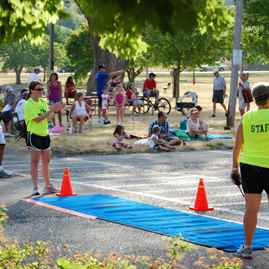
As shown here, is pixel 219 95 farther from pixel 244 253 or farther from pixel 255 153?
pixel 255 153

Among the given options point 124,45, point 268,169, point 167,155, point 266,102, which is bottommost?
point 167,155

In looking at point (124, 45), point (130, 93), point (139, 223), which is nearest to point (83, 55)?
point (130, 93)

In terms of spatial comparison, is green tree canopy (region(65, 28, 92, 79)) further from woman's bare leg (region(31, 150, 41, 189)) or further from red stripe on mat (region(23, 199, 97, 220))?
red stripe on mat (region(23, 199, 97, 220))

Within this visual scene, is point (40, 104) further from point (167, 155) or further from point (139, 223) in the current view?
point (167, 155)

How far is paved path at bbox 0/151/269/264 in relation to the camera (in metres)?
10.0

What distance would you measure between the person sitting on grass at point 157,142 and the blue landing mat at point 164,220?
6.90 metres

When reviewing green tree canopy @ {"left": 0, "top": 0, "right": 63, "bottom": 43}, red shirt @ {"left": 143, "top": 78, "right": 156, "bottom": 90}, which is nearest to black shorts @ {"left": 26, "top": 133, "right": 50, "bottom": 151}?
green tree canopy @ {"left": 0, "top": 0, "right": 63, "bottom": 43}

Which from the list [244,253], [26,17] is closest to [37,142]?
[244,253]

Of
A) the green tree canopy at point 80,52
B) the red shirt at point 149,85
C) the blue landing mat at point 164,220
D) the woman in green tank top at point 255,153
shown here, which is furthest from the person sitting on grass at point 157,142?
the green tree canopy at point 80,52

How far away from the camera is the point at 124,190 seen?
543 inches

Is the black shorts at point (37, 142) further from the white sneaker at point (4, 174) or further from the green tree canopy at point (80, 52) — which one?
the green tree canopy at point (80, 52)

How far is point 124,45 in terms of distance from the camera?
19.8 feet

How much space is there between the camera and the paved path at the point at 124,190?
10000 mm

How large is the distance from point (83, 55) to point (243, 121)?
45.1 metres
